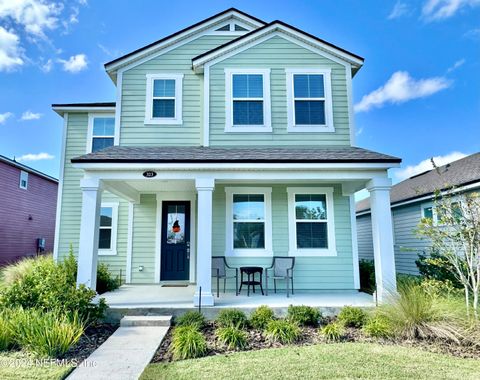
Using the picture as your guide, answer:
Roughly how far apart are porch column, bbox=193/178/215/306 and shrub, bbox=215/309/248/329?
1.90 ft

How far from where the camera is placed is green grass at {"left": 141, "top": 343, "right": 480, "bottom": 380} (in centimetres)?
368

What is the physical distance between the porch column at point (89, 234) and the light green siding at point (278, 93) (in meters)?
3.26

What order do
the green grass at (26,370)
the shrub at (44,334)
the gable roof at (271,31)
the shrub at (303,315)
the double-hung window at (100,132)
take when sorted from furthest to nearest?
the double-hung window at (100,132) → the gable roof at (271,31) → the shrub at (303,315) → the shrub at (44,334) → the green grass at (26,370)

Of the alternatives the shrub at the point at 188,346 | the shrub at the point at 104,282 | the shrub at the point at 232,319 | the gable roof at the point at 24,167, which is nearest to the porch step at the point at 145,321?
the shrub at the point at 232,319

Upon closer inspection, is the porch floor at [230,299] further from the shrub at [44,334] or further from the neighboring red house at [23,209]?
the neighboring red house at [23,209]

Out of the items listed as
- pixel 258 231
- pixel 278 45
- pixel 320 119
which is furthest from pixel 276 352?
pixel 278 45

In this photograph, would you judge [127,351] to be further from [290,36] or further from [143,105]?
[290,36]

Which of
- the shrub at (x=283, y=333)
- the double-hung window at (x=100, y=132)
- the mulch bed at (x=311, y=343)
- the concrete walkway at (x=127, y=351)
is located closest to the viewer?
the concrete walkway at (x=127, y=351)

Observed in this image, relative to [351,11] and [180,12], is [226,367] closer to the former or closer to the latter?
[180,12]

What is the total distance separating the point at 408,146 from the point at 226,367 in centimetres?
2140

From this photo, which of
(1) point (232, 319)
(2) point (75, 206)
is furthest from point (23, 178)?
(1) point (232, 319)

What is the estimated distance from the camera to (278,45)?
29.1 ft

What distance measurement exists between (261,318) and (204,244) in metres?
1.83

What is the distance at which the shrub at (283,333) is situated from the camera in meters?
4.88
